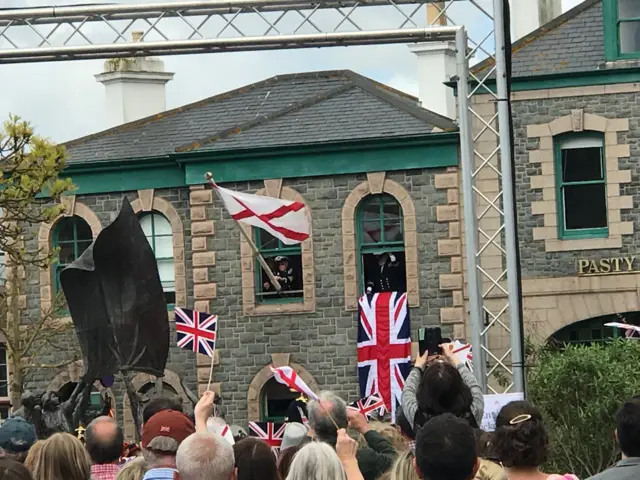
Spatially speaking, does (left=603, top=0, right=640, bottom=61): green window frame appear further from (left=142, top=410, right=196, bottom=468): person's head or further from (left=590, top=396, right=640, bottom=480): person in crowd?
(left=590, top=396, right=640, bottom=480): person in crowd

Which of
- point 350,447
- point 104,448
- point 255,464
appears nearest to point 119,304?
point 104,448

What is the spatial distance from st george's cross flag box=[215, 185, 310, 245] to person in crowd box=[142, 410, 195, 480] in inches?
501

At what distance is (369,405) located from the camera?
18219 mm

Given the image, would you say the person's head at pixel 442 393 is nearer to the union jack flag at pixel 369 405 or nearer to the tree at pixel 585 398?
the union jack flag at pixel 369 405

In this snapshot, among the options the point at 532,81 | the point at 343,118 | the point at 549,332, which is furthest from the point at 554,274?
the point at 343,118

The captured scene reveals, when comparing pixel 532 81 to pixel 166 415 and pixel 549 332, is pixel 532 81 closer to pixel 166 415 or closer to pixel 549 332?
pixel 549 332

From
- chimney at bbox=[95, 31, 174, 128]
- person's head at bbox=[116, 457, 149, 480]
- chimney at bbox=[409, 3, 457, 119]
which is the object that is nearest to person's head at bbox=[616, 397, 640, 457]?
person's head at bbox=[116, 457, 149, 480]

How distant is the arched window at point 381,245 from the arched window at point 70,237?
5119mm

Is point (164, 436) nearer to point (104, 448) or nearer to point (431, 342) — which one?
point (104, 448)

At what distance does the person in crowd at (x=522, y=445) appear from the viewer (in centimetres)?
733

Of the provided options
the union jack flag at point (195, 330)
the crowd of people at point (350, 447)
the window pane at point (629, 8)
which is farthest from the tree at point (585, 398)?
the crowd of people at point (350, 447)

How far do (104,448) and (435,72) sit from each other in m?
23.7

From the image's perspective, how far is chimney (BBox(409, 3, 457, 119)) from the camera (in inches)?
1231

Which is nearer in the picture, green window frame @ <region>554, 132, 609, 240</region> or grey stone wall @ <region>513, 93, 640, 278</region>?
grey stone wall @ <region>513, 93, 640, 278</region>
